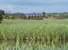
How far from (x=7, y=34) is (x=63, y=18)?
7.03 m

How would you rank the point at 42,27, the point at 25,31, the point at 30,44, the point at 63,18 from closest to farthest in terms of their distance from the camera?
the point at 30,44, the point at 25,31, the point at 42,27, the point at 63,18

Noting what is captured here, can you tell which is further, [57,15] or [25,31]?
[57,15]

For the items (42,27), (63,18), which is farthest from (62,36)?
(63,18)

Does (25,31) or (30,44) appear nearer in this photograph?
(30,44)

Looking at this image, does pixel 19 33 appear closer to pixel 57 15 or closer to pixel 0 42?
pixel 0 42

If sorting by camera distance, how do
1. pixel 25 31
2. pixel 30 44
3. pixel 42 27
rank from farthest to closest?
pixel 42 27 < pixel 25 31 < pixel 30 44

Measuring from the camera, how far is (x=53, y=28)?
15852 millimetres

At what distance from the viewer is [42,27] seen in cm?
1605

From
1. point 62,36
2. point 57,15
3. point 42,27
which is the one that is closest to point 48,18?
point 57,15

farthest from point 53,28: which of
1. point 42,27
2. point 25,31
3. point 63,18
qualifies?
point 63,18

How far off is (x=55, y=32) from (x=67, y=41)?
0.67 metres

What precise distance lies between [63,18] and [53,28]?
209 inches

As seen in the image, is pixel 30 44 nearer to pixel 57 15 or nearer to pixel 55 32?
pixel 55 32

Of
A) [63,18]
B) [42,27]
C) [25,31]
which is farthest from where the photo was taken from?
[63,18]
